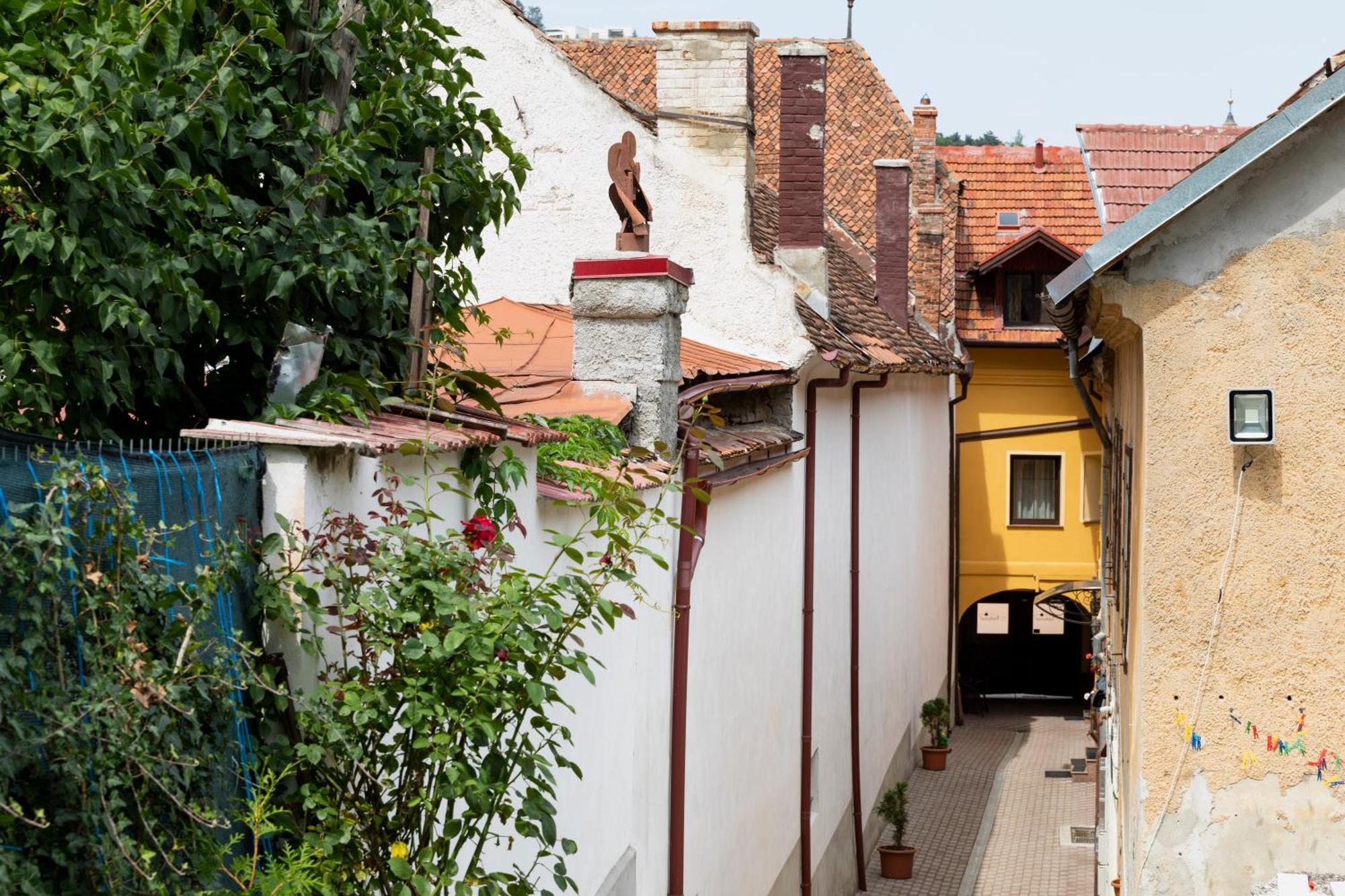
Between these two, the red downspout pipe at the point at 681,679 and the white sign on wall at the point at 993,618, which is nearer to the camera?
the red downspout pipe at the point at 681,679

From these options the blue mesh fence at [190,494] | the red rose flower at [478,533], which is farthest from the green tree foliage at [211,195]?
the red rose flower at [478,533]

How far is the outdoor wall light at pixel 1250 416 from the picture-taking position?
7.41 meters

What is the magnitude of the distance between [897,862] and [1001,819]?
3.06 m

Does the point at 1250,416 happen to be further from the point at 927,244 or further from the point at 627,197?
the point at 927,244

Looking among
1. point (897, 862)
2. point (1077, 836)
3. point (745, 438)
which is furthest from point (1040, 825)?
point (745, 438)

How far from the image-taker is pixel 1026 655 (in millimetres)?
30016

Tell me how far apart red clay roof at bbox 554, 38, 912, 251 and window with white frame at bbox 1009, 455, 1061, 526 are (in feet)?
18.0

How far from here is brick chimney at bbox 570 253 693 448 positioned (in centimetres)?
850

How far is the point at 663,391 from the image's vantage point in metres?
8.57

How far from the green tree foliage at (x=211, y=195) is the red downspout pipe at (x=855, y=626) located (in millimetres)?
9876

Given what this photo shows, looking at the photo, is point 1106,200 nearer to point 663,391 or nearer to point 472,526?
point 663,391

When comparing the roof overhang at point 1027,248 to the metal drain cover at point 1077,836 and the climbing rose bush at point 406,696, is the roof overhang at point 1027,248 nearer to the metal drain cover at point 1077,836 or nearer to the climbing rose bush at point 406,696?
the metal drain cover at point 1077,836

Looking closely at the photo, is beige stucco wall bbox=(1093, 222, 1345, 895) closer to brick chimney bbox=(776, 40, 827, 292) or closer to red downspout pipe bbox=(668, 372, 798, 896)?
red downspout pipe bbox=(668, 372, 798, 896)

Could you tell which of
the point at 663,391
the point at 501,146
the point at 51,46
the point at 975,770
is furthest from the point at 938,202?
the point at 51,46
